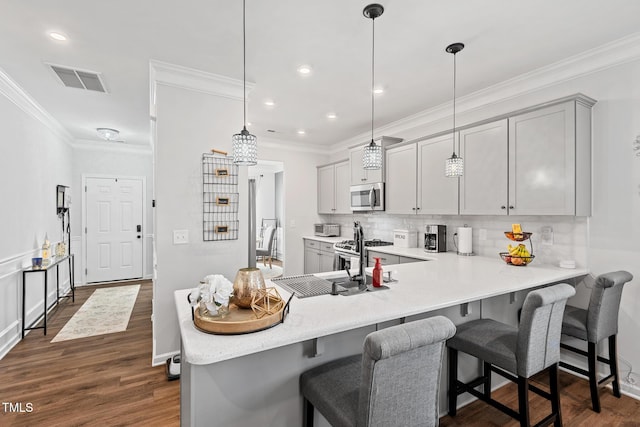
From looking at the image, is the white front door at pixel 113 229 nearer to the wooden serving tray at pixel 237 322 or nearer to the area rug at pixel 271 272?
the area rug at pixel 271 272

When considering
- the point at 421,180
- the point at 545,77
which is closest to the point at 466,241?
the point at 421,180

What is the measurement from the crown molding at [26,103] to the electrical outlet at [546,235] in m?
5.23

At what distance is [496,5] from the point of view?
6.51 ft

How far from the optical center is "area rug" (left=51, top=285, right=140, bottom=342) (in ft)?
11.9

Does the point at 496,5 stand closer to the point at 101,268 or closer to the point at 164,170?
the point at 164,170

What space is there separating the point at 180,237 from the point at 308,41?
2007mm

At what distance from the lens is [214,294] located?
129 centimetres

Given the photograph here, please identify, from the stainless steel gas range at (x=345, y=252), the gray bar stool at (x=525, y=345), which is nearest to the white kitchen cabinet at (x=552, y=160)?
the gray bar stool at (x=525, y=345)

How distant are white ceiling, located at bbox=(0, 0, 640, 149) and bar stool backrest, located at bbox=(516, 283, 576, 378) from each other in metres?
1.76

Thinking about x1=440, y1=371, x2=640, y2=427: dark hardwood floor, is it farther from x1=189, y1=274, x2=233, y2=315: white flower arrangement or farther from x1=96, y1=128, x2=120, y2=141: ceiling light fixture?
x1=96, y1=128, x2=120, y2=141: ceiling light fixture

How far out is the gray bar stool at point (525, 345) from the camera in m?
1.64

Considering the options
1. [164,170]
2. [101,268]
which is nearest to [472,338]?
[164,170]

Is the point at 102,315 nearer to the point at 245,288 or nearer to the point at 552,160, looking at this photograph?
the point at 245,288

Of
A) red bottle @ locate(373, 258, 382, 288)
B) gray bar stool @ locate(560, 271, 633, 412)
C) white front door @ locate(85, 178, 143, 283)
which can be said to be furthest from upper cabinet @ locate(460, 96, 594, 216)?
white front door @ locate(85, 178, 143, 283)
